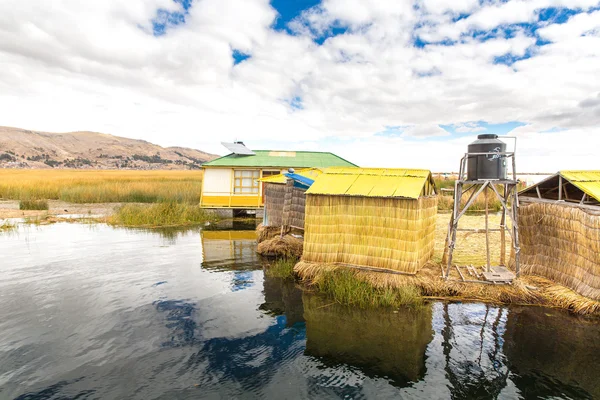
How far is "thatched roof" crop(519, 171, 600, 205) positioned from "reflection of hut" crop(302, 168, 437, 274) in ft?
11.0

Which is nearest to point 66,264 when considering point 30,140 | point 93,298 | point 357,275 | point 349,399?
point 93,298

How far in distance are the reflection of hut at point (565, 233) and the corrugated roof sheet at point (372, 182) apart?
3281 mm

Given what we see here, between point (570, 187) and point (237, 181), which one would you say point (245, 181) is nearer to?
point (237, 181)

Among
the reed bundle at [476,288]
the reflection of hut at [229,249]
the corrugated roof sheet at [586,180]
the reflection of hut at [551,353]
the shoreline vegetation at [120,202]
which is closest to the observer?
the reflection of hut at [551,353]

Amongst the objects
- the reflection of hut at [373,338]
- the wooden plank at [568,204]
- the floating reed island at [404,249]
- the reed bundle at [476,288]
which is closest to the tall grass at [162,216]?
the floating reed island at [404,249]

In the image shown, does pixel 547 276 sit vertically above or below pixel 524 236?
below

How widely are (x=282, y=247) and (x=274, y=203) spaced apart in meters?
2.00

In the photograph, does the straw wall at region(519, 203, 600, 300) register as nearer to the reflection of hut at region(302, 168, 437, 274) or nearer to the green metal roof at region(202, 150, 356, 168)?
the reflection of hut at region(302, 168, 437, 274)

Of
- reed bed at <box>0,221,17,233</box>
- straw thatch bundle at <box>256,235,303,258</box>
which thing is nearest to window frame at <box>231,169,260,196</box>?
straw thatch bundle at <box>256,235,303,258</box>

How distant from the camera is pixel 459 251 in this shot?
542 inches

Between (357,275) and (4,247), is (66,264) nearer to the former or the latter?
(4,247)

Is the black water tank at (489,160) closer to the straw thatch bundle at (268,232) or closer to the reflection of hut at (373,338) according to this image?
the reflection of hut at (373,338)

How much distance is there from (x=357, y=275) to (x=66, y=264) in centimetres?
1022

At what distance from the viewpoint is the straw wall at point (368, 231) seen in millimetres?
9742
